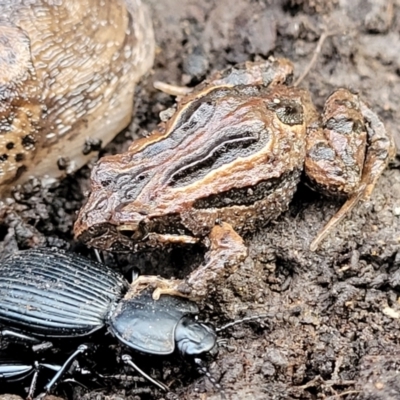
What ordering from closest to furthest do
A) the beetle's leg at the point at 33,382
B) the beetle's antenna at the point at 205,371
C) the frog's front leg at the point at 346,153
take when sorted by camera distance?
the beetle's antenna at the point at 205,371 → the beetle's leg at the point at 33,382 → the frog's front leg at the point at 346,153

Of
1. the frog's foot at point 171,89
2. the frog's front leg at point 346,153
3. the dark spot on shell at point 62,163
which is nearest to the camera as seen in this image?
the frog's front leg at point 346,153

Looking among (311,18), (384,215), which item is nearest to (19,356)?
(384,215)

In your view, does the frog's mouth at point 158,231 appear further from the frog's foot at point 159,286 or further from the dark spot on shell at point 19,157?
the dark spot on shell at point 19,157

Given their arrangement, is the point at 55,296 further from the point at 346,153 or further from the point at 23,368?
the point at 346,153

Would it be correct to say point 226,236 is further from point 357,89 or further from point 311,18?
point 311,18

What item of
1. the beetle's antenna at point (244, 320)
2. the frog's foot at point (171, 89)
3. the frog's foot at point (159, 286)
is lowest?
the beetle's antenna at point (244, 320)

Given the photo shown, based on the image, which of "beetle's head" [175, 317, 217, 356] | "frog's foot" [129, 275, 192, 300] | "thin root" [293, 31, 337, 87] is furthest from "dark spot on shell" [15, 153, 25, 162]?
"thin root" [293, 31, 337, 87]

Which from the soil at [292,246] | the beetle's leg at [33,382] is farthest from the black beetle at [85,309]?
the soil at [292,246]
